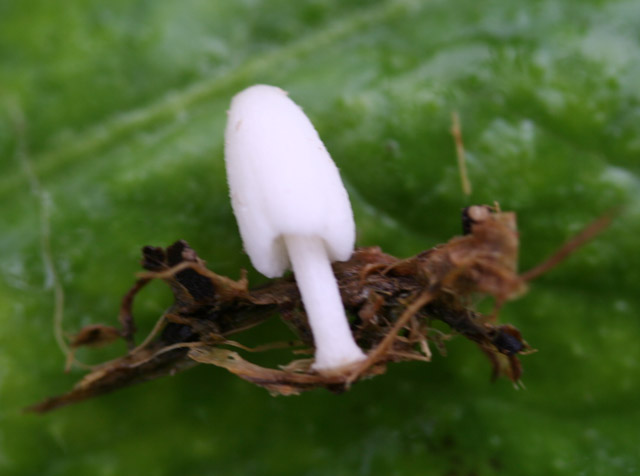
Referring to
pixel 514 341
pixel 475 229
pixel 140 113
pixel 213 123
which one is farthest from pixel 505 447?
pixel 140 113

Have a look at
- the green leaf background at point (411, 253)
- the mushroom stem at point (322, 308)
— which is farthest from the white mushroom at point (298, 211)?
the green leaf background at point (411, 253)

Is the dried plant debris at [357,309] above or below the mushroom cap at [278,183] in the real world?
below

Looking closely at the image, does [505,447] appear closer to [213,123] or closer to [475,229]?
[475,229]

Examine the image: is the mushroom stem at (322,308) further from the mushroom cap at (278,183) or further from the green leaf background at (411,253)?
the green leaf background at (411,253)

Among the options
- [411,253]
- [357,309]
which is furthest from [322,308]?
[411,253]

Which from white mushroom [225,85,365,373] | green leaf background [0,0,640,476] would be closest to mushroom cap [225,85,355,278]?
white mushroom [225,85,365,373]

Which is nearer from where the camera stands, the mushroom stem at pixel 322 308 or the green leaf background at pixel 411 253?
the mushroom stem at pixel 322 308

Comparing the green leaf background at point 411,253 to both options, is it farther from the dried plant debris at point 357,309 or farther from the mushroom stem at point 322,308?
the mushroom stem at point 322,308
